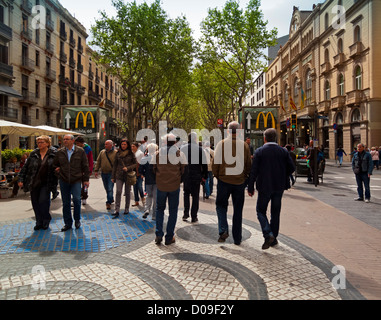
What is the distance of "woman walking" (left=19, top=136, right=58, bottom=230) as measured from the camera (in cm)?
586

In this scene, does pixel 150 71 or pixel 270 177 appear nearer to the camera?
pixel 270 177

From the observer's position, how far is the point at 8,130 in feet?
39.1

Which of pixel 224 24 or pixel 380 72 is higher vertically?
pixel 224 24

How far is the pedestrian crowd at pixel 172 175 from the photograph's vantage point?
4.88m

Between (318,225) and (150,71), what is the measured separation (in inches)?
891

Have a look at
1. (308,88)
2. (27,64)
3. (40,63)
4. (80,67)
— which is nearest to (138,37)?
(27,64)

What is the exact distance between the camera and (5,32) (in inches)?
1049

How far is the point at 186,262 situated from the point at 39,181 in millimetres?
3406

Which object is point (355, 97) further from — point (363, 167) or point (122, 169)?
point (122, 169)

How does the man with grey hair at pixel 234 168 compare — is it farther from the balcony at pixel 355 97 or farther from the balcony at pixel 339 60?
the balcony at pixel 339 60

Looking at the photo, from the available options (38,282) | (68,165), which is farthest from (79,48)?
(38,282)

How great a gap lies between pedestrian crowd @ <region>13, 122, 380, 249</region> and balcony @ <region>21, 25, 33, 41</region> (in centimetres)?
2820

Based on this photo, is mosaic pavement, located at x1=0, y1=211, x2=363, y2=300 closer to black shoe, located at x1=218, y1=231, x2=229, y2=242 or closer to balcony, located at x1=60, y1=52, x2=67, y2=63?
black shoe, located at x1=218, y1=231, x2=229, y2=242

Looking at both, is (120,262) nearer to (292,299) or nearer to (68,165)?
(292,299)
